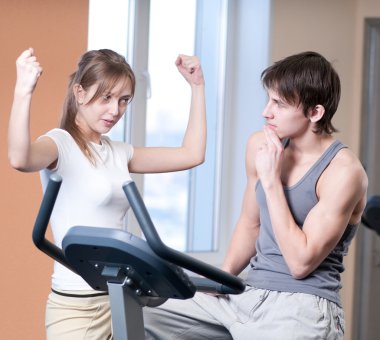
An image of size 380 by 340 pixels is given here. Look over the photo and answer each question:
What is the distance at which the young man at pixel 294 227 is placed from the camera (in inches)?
85.0

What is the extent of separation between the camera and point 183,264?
151 centimetres

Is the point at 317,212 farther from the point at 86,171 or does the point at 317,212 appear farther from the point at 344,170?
the point at 86,171

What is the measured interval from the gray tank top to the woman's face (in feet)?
1.56

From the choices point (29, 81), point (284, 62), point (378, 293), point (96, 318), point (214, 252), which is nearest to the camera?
point (29, 81)

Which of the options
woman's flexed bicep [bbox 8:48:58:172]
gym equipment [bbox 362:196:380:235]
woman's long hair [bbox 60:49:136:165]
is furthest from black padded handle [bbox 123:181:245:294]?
gym equipment [bbox 362:196:380:235]

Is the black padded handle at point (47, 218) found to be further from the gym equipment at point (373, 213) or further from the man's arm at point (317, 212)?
the gym equipment at point (373, 213)

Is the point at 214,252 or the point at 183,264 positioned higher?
the point at 183,264

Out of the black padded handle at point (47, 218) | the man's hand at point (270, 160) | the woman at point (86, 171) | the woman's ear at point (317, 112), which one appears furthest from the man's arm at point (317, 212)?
the black padded handle at point (47, 218)

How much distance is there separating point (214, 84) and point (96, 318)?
7.96 feet

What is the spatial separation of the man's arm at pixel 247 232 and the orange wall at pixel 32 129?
104cm

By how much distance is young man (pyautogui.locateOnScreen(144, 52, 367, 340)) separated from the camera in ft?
7.08

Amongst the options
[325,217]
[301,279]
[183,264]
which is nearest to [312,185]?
[325,217]

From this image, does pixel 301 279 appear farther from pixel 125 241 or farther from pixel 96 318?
pixel 125 241

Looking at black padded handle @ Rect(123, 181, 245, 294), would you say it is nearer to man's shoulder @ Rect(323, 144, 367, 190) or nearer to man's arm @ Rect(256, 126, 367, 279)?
man's arm @ Rect(256, 126, 367, 279)
